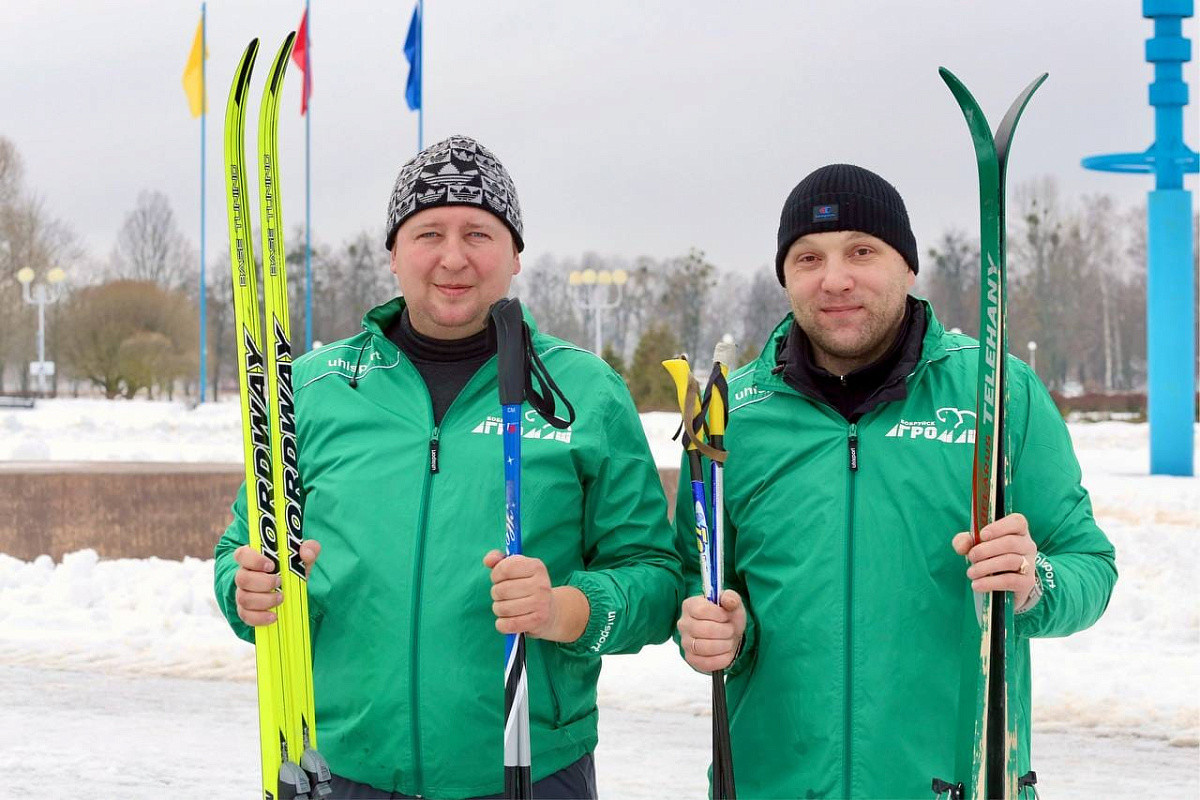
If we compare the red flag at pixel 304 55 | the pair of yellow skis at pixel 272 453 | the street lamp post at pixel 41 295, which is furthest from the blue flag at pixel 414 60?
the pair of yellow skis at pixel 272 453

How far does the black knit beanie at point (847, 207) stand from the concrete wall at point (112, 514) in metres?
7.88

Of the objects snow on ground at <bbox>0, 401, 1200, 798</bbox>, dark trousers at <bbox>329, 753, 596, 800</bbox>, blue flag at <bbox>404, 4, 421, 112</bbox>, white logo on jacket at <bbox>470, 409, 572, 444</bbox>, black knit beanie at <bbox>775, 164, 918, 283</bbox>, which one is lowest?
snow on ground at <bbox>0, 401, 1200, 798</bbox>

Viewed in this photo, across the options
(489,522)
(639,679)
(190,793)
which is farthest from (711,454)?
(639,679)

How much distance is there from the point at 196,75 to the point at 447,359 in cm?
3145

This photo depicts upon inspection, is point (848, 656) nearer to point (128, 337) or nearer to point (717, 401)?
point (717, 401)

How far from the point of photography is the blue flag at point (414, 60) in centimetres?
2744

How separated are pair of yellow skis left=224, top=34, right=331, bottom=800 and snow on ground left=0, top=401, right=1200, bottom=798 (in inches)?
101

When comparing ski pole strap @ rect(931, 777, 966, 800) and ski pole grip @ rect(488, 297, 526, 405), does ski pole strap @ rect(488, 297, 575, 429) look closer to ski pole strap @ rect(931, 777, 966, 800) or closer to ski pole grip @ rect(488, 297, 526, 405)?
ski pole grip @ rect(488, 297, 526, 405)

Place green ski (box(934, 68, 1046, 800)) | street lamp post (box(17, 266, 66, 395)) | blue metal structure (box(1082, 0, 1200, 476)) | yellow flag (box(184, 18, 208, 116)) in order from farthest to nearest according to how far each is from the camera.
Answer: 1. street lamp post (box(17, 266, 66, 395))
2. yellow flag (box(184, 18, 208, 116))
3. blue metal structure (box(1082, 0, 1200, 476))
4. green ski (box(934, 68, 1046, 800))

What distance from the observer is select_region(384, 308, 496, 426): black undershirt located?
7.94 feet

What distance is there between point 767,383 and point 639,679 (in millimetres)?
4182

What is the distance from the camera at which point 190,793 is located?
469cm

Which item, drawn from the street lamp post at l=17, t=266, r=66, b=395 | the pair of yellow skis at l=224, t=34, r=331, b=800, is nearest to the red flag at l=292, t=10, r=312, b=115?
the street lamp post at l=17, t=266, r=66, b=395

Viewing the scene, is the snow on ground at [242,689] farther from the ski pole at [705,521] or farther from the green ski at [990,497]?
the green ski at [990,497]
